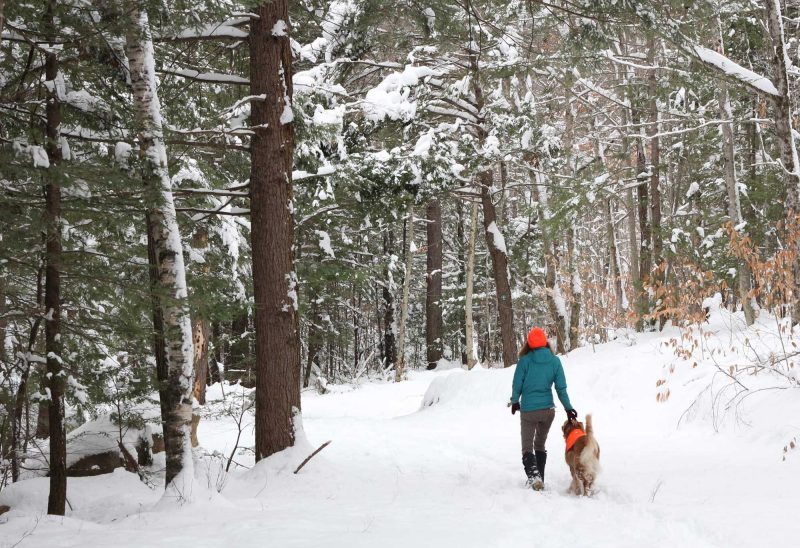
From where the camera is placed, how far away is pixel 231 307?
25.1 ft

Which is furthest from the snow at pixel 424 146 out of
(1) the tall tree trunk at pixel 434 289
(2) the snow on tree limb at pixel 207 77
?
(1) the tall tree trunk at pixel 434 289

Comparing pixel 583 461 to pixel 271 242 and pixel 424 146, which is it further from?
pixel 424 146

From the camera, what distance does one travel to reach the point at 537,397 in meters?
6.72

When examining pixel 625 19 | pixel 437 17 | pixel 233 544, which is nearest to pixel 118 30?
pixel 437 17

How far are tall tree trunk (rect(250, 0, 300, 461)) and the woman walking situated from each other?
2.74 metres

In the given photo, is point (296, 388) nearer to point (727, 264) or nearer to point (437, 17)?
point (437, 17)

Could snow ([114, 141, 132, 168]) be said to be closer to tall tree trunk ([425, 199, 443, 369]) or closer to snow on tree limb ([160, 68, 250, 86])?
snow on tree limb ([160, 68, 250, 86])

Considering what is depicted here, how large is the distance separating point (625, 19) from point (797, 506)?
17.6 feet

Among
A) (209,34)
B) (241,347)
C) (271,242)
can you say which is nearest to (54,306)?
(271,242)

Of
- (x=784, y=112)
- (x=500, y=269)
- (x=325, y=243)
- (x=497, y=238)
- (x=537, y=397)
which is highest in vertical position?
(x=784, y=112)

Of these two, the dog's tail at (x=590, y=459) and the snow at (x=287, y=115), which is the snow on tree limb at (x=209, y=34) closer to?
the snow at (x=287, y=115)

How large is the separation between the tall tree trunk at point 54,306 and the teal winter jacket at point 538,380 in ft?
16.2

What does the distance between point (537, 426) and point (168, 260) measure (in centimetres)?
437

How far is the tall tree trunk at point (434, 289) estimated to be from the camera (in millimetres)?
A: 23562
